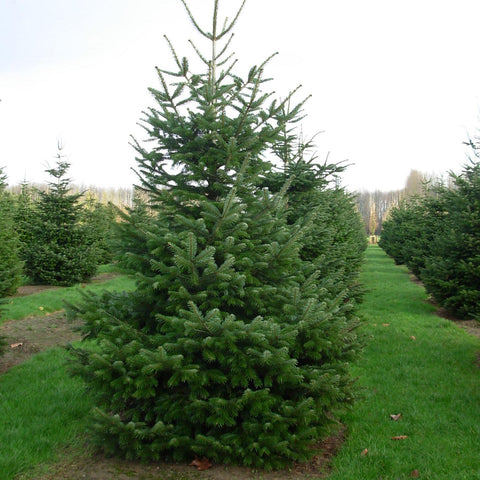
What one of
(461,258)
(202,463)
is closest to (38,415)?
(202,463)

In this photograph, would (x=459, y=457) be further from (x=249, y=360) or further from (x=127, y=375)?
(x=127, y=375)

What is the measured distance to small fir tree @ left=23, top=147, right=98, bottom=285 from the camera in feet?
45.1

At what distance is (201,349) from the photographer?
11.4 feet

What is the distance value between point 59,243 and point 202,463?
490 inches

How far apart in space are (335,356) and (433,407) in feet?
5.83

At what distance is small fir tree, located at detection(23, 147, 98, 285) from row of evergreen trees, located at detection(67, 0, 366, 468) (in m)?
10.4

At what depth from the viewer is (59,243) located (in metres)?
14.2

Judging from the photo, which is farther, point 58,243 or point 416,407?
point 58,243

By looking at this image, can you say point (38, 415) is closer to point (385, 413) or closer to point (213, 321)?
point (213, 321)

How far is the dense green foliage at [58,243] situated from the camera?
13.8m

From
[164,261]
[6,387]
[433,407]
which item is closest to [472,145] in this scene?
[433,407]

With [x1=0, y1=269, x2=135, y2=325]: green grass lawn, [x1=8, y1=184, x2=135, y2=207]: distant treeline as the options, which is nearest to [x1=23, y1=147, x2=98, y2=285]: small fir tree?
[x1=0, y1=269, x2=135, y2=325]: green grass lawn

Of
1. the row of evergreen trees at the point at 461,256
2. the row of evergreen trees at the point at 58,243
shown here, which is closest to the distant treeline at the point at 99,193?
the row of evergreen trees at the point at 58,243

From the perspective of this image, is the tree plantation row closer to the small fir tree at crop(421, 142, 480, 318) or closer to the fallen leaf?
the fallen leaf
